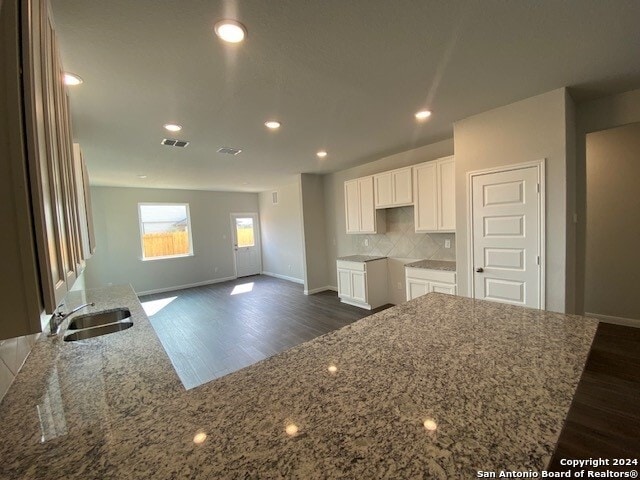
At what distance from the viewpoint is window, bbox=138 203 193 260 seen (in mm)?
6758

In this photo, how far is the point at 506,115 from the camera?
9.00 ft

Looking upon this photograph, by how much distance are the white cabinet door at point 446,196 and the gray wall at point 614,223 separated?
1.94 m

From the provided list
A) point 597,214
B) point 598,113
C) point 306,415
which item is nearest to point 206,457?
point 306,415

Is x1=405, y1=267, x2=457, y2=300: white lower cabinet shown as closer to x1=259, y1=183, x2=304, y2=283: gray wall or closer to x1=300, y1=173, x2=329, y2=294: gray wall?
x1=300, y1=173, x2=329, y2=294: gray wall

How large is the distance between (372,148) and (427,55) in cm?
233

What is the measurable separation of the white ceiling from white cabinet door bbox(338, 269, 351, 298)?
8.45 ft

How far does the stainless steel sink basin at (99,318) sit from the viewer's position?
2240 millimetres

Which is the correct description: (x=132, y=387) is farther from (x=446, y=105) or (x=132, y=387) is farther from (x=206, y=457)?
(x=446, y=105)

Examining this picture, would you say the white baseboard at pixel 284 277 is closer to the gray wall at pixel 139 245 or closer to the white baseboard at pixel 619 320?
the gray wall at pixel 139 245

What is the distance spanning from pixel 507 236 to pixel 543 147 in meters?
0.88

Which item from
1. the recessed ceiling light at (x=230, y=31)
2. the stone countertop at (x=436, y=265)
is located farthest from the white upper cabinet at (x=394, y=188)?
the recessed ceiling light at (x=230, y=31)

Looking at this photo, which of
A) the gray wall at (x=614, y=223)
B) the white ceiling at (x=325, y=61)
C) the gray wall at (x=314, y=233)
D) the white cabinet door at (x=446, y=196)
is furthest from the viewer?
the gray wall at (x=314, y=233)

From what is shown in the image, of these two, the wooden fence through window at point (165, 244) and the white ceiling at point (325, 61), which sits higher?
the white ceiling at point (325, 61)

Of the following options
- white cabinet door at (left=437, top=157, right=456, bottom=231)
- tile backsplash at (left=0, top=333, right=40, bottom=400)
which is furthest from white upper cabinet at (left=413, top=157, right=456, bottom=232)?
tile backsplash at (left=0, top=333, right=40, bottom=400)
